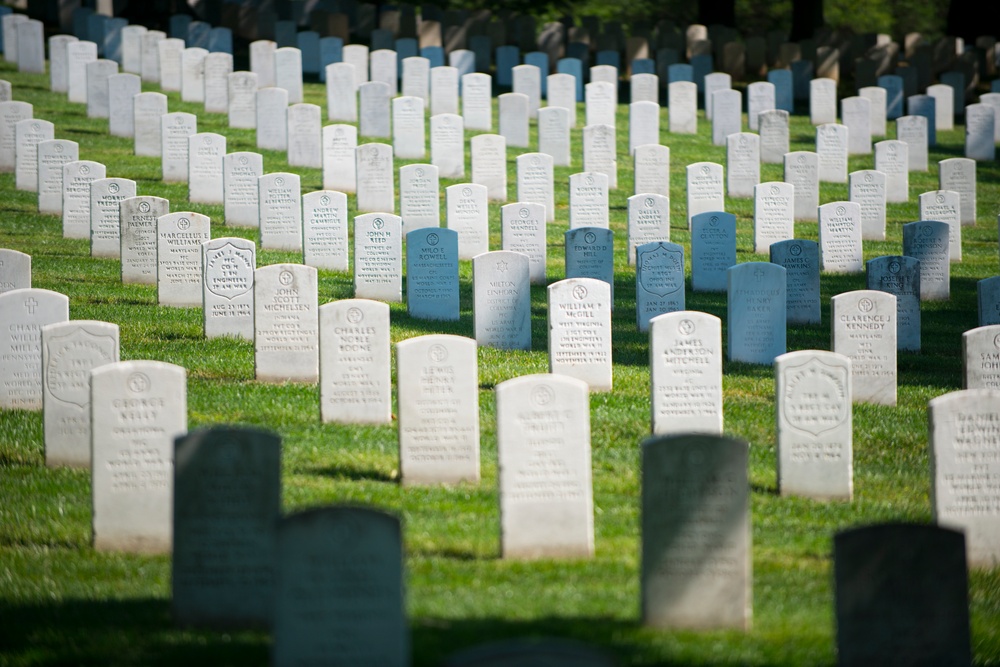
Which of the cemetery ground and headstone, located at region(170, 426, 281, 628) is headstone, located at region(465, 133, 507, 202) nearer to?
the cemetery ground

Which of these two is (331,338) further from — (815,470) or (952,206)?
(952,206)

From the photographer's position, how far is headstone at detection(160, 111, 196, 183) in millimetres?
20281

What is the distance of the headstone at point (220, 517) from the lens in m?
6.59

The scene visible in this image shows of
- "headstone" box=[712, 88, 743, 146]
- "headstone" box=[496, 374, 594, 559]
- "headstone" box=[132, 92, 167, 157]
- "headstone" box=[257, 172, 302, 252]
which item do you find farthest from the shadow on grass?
"headstone" box=[712, 88, 743, 146]

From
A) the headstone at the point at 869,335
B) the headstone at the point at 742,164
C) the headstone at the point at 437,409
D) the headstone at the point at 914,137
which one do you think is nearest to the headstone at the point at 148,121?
the headstone at the point at 742,164

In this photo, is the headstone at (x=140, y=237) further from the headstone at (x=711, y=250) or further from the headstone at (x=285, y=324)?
the headstone at (x=711, y=250)

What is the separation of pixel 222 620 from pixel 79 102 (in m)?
22.2

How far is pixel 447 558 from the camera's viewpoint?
771 centimetres

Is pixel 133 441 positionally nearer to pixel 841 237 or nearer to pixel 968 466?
pixel 968 466

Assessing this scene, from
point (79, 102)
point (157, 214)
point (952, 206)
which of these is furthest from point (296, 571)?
point (79, 102)

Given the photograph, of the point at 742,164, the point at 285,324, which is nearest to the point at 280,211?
the point at 285,324

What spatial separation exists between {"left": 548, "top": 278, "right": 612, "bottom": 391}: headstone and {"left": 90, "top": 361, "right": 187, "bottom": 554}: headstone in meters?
4.76

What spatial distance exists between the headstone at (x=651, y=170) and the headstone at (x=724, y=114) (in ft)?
19.3

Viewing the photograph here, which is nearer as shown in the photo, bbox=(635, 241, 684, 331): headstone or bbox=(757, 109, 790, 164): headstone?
bbox=(635, 241, 684, 331): headstone
